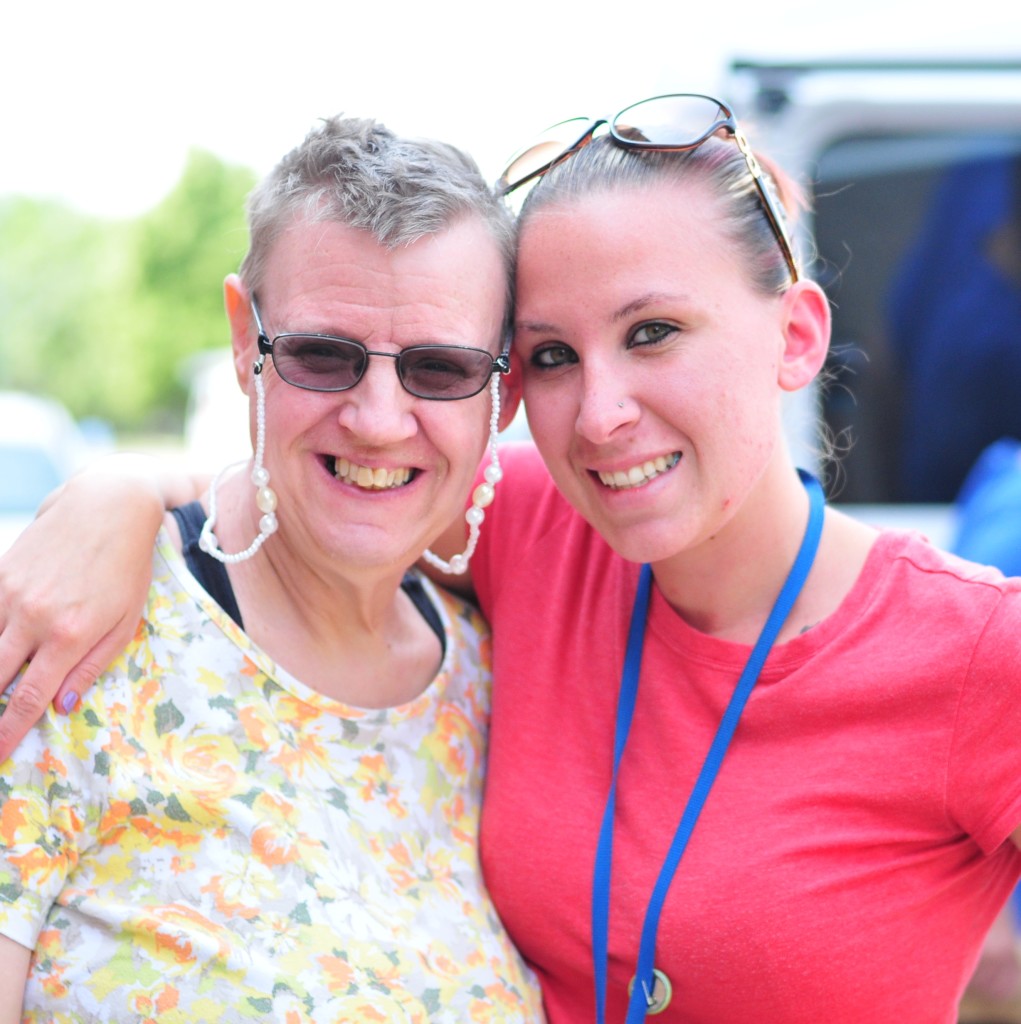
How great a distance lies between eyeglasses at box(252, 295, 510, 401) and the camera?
6.23 feet

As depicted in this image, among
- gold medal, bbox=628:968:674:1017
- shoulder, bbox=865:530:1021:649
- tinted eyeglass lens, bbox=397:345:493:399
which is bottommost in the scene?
gold medal, bbox=628:968:674:1017

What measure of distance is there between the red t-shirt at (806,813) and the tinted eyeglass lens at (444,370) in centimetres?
55

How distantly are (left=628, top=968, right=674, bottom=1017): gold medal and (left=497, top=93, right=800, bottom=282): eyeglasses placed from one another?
1.18m

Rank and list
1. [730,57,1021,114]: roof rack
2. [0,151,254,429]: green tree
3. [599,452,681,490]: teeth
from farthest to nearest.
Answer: [0,151,254,429]: green tree, [730,57,1021,114]: roof rack, [599,452,681,490]: teeth

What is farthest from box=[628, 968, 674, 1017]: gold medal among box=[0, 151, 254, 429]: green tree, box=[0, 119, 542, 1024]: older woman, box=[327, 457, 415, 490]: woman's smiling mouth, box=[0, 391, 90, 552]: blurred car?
box=[0, 151, 254, 429]: green tree

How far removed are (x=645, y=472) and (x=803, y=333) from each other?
40 centimetres

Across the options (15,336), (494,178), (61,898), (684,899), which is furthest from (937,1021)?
(15,336)

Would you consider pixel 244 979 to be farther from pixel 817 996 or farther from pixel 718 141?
pixel 718 141

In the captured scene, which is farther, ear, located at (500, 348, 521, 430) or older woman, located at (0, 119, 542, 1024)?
ear, located at (500, 348, 521, 430)

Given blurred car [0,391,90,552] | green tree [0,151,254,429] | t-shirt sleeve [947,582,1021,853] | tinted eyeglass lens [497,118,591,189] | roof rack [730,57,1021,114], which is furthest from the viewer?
green tree [0,151,254,429]

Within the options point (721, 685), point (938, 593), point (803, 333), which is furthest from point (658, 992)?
point (803, 333)

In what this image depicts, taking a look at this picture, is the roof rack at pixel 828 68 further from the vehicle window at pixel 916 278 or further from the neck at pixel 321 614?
the neck at pixel 321 614

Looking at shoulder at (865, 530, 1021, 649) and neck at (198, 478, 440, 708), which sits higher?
shoulder at (865, 530, 1021, 649)

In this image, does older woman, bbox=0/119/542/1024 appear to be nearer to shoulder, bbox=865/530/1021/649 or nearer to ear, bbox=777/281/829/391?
ear, bbox=777/281/829/391
